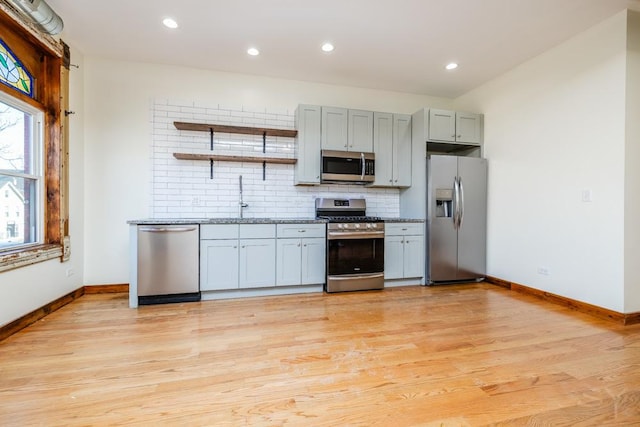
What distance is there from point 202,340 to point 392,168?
3.20 meters

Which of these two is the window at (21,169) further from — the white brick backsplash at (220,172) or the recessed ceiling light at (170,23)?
the recessed ceiling light at (170,23)

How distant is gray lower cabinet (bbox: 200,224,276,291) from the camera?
129 inches

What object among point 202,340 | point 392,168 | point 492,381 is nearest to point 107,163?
point 202,340

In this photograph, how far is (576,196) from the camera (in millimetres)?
3051

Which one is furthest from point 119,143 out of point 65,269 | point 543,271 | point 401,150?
point 543,271

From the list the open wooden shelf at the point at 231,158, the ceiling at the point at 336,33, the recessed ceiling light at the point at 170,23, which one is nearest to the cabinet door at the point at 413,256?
the open wooden shelf at the point at 231,158

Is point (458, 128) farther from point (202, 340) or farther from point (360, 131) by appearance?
point (202, 340)

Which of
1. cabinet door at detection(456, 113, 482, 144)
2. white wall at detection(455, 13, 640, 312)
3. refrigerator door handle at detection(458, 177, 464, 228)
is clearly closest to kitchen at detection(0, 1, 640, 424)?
white wall at detection(455, 13, 640, 312)

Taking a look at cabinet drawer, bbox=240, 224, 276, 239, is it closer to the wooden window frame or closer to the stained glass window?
the wooden window frame

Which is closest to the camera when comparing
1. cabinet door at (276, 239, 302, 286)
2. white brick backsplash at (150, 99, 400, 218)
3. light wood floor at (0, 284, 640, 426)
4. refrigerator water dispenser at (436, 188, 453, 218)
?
light wood floor at (0, 284, 640, 426)

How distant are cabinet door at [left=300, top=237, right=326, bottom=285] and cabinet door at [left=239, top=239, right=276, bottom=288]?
1.21ft

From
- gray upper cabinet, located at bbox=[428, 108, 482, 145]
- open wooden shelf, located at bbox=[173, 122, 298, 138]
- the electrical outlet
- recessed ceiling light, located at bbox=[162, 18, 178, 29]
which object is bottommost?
the electrical outlet

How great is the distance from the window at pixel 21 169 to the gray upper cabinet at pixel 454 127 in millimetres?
4486

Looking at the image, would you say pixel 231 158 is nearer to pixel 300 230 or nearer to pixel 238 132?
pixel 238 132
